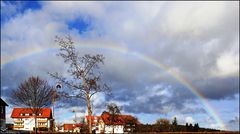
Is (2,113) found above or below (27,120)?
above

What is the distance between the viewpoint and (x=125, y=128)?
117625mm

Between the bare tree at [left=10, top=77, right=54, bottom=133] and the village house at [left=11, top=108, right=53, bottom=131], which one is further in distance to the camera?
the village house at [left=11, top=108, right=53, bottom=131]

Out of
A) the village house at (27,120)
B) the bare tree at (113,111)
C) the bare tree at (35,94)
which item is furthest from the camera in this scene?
the village house at (27,120)

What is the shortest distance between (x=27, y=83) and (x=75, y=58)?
3170 cm

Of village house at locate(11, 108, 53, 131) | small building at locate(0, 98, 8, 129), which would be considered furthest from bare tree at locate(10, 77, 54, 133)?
village house at locate(11, 108, 53, 131)

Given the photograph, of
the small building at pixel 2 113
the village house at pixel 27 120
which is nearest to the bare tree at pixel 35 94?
the small building at pixel 2 113

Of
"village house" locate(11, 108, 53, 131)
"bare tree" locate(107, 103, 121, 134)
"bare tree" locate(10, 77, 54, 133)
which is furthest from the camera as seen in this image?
"village house" locate(11, 108, 53, 131)

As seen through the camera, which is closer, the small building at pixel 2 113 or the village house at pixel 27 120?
the small building at pixel 2 113

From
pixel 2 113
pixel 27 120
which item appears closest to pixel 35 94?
pixel 2 113

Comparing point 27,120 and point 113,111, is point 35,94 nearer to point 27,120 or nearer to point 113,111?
point 113,111

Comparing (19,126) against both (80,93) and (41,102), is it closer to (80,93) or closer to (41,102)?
(41,102)

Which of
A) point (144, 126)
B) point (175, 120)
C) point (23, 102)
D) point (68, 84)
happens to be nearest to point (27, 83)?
point (23, 102)

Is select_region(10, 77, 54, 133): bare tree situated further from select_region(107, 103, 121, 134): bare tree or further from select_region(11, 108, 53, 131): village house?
select_region(11, 108, 53, 131): village house

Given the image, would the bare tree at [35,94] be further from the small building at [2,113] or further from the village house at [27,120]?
the village house at [27,120]
